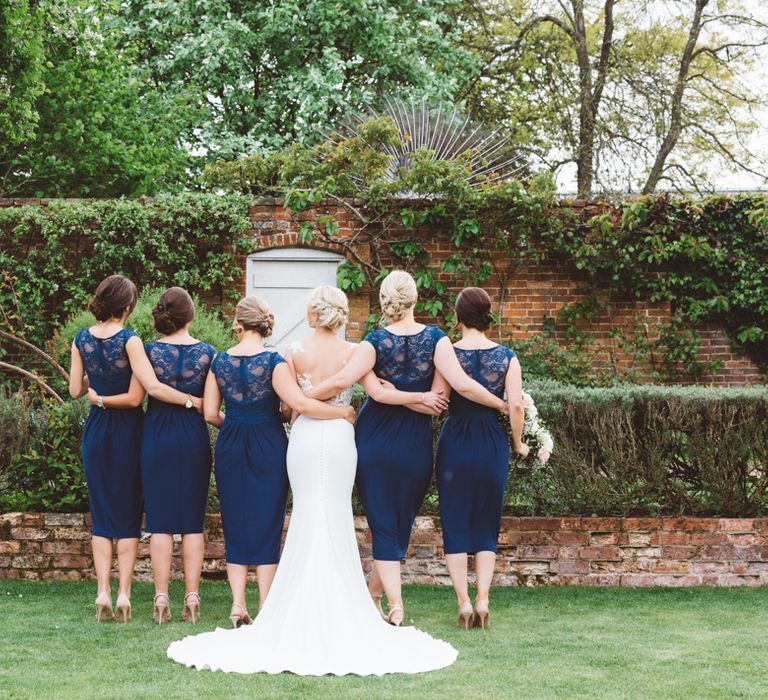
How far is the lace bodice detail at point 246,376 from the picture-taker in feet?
16.6

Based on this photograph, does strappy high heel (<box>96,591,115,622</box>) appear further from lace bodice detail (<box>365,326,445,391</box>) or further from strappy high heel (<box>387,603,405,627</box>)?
lace bodice detail (<box>365,326,445,391</box>)

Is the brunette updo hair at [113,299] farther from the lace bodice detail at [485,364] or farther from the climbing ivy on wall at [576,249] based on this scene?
the climbing ivy on wall at [576,249]

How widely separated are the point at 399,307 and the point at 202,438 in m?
1.29

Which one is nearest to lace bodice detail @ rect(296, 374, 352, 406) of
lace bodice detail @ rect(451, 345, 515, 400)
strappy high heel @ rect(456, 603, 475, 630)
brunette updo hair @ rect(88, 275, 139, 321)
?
lace bodice detail @ rect(451, 345, 515, 400)

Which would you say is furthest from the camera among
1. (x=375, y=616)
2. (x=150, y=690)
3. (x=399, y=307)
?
(x=399, y=307)

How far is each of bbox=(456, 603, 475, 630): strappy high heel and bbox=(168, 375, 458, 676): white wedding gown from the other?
0.45 m

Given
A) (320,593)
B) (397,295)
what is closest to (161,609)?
(320,593)

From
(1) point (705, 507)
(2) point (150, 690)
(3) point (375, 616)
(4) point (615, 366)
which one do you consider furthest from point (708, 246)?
(2) point (150, 690)

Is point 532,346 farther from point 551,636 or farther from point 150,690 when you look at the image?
point 150,690

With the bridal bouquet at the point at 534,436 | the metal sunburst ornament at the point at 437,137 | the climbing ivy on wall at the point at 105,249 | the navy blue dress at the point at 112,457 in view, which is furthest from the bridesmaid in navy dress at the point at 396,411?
the metal sunburst ornament at the point at 437,137

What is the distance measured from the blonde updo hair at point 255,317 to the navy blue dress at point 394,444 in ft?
1.78

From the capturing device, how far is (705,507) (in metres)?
6.48

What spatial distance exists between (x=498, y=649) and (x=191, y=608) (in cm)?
168

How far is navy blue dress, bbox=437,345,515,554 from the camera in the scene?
17.2ft
